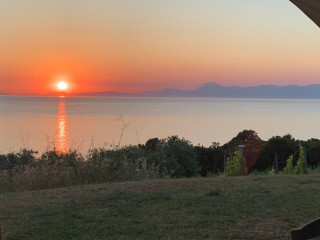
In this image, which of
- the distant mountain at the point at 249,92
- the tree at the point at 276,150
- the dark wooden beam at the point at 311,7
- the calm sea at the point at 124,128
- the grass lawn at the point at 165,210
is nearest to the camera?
the dark wooden beam at the point at 311,7

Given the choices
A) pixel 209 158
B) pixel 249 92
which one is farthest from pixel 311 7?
pixel 249 92

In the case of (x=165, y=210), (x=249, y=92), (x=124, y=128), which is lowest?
(x=165, y=210)

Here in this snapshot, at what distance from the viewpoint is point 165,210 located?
4.47 meters

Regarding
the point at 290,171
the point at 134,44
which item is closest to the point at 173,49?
the point at 134,44

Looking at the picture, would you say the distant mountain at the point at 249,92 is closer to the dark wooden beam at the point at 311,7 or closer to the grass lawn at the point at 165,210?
the grass lawn at the point at 165,210

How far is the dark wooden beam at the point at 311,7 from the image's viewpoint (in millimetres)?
2047

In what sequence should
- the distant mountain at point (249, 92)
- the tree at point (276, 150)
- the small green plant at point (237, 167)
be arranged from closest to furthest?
the small green plant at point (237, 167) < the tree at point (276, 150) < the distant mountain at point (249, 92)

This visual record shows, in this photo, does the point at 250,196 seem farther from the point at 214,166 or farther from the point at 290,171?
the point at 214,166

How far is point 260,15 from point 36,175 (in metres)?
8.71

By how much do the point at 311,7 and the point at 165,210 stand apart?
2.99 meters

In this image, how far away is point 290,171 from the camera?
33.0 feet

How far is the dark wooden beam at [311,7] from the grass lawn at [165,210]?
79.8 inches

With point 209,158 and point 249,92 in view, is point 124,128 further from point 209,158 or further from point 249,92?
point 249,92

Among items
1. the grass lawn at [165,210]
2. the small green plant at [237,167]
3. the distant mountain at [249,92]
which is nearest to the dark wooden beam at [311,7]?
the grass lawn at [165,210]
